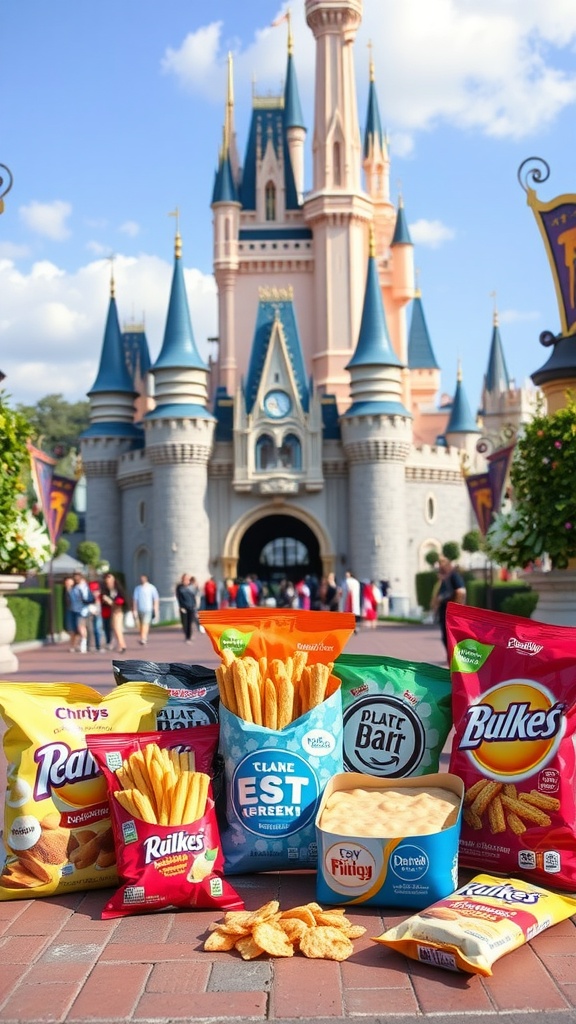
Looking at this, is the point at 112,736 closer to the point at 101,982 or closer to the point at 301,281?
the point at 101,982

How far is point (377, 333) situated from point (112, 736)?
31524 mm

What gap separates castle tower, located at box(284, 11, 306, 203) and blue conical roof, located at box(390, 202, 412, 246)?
5.08 m

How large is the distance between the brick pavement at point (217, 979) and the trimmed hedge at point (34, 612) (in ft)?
45.3

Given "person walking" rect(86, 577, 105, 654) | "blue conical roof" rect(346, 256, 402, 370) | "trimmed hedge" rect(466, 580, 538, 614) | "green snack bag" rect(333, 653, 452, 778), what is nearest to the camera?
"green snack bag" rect(333, 653, 452, 778)

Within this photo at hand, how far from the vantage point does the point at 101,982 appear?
124 inches

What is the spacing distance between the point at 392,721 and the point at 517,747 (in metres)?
0.59

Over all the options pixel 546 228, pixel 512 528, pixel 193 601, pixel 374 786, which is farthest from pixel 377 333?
pixel 374 786

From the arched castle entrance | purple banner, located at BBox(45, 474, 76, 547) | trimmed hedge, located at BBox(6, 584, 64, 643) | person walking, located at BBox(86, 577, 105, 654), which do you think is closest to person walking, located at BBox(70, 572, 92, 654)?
person walking, located at BBox(86, 577, 105, 654)

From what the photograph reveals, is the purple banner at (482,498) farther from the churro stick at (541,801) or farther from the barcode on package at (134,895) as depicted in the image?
the barcode on package at (134,895)

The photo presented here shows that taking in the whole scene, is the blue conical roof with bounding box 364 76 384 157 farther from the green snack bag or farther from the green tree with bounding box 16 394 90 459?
the green snack bag

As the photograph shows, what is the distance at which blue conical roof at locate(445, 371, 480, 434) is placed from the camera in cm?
4141

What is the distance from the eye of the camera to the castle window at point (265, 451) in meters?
34.7

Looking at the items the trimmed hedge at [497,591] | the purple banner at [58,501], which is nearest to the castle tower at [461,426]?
the trimmed hedge at [497,591]

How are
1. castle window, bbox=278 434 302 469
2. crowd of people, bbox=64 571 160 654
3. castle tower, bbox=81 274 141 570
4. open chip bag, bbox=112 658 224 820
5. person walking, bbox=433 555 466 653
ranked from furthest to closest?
1. castle tower, bbox=81 274 141 570
2. castle window, bbox=278 434 302 469
3. crowd of people, bbox=64 571 160 654
4. person walking, bbox=433 555 466 653
5. open chip bag, bbox=112 658 224 820
